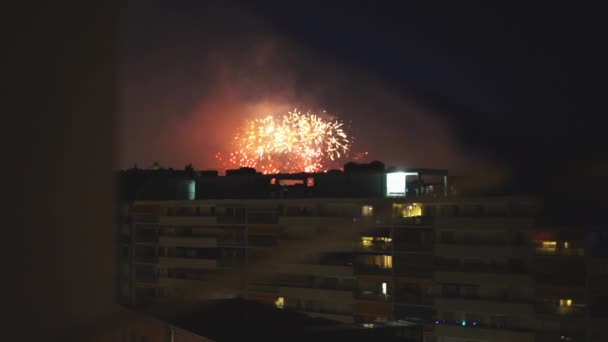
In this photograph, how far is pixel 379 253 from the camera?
Result: 24391mm

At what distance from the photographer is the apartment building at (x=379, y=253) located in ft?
67.7

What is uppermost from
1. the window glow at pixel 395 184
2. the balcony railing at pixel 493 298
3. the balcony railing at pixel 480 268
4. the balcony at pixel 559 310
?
the window glow at pixel 395 184

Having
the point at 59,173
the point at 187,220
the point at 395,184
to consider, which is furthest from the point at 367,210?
the point at 59,173

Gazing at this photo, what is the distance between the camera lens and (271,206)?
1112 inches

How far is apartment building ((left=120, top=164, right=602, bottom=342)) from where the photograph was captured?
67.7 feet

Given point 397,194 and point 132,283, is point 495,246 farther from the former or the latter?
point 132,283

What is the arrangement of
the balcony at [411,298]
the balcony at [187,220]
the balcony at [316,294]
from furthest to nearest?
the balcony at [187,220], the balcony at [316,294], the balcony at [411,298]

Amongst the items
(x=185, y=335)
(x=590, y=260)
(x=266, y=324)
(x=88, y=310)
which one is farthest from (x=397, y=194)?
(x=88, y=310)

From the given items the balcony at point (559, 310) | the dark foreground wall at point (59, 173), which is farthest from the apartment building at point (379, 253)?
the dark foreground wall at point (59, 173)

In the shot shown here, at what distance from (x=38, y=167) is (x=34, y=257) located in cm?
16

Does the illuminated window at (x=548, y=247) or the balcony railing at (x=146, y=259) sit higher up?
the illuminated window at (x=548, y=247)

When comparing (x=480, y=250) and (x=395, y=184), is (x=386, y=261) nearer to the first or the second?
(x=480, y=250)

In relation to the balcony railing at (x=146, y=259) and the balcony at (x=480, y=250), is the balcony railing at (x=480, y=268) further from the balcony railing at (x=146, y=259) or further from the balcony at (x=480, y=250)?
the balcony railing at (x=146, y=259)

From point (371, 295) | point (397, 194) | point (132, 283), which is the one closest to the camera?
point (371, 295)
